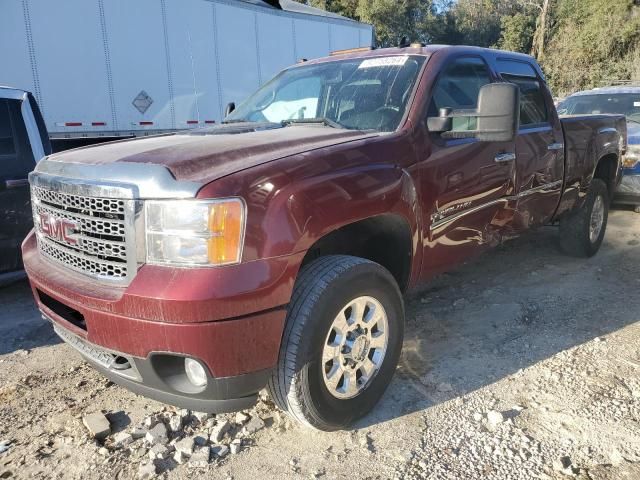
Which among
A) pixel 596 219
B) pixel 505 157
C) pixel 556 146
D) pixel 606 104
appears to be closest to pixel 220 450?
pixel 505 157

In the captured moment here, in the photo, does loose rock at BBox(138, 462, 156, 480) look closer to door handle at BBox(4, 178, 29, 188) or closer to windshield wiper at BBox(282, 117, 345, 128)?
windshield wiper at BBox(282, 117, 345, 128)

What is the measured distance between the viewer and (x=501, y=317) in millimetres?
4117

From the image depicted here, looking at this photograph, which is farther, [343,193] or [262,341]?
[343,193]

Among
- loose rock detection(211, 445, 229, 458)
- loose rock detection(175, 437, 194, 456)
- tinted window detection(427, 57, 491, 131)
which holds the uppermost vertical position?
tinted window detection(427, 57, 491, 131)

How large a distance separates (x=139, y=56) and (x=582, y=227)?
7.06 meters

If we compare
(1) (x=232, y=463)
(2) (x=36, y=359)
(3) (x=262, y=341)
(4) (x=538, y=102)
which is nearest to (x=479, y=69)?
(4) (x=538, y=102)

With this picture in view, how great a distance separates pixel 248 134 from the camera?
3.06 meters

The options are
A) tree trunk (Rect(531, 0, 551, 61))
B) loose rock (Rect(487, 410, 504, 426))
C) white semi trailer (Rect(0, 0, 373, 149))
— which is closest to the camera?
loose rock (Rect(487, 410, 504, 426))

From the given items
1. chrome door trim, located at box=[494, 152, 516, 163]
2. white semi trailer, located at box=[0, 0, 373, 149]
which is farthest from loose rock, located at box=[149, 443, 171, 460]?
white semi trailer, located at box=[0, 0, 373, 149]

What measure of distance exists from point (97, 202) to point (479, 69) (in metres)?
2.84

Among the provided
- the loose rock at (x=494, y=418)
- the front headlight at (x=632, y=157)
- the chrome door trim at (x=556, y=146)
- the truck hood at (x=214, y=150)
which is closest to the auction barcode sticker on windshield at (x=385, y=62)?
the truck hood at (x=214, y=150)

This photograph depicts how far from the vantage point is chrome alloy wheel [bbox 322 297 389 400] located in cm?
258

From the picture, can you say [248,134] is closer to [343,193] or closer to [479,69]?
[343,193]

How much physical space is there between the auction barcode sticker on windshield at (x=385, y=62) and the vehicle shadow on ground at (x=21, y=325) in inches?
114
